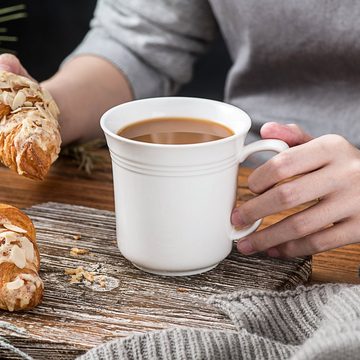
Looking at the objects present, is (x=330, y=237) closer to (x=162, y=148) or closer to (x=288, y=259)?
(x=288, y=259)

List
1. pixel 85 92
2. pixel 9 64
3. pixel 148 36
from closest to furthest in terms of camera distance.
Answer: pixel 9 64 → pixel 85 92 → pixel 148 36

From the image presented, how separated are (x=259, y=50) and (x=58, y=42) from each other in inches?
34.8

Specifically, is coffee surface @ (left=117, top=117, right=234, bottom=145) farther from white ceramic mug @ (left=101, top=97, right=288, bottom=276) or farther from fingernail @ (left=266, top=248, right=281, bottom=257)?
fingernail @ (left=266, top=248, right=281, bottom=257)

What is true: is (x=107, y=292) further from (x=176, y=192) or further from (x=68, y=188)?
(x=68, y=188)

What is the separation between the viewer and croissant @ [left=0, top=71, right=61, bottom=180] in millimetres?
816

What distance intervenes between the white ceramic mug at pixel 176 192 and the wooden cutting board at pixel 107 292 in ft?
0.08

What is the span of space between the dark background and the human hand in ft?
3.56

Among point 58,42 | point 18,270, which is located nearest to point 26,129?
point 18,270

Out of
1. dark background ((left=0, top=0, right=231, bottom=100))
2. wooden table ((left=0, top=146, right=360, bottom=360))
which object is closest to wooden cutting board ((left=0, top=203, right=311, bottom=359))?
wooden table ((left=0, top=146, right=360, bottom=360))

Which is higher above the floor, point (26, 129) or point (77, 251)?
point (26, 129)

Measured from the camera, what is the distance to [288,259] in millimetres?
933

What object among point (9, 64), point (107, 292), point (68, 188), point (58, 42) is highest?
point (9, 64)

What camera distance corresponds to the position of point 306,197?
0.89m

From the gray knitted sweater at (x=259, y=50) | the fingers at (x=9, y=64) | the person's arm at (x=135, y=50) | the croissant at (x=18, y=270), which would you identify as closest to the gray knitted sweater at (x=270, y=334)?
the croissant at (x=18, y=270)
